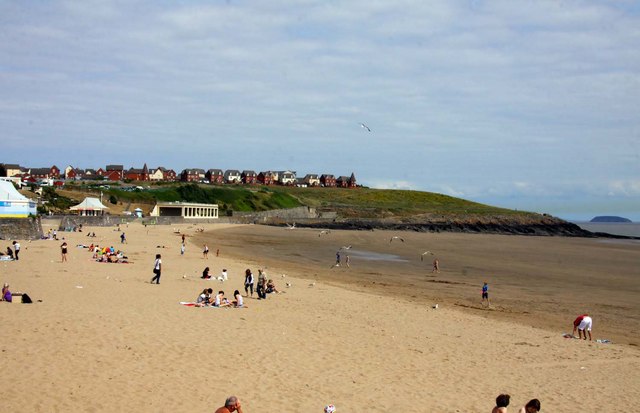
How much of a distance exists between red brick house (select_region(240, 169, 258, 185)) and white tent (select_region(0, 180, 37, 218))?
145052 mm

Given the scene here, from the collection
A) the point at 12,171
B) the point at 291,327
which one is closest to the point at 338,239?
the point at 291,327

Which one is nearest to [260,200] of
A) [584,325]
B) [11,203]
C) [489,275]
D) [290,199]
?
[290,199]

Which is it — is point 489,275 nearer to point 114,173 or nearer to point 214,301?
point 214,301

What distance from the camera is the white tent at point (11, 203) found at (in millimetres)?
42344

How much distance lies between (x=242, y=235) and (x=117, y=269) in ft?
122

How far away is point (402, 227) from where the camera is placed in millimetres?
97312

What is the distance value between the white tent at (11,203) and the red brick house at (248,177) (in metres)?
145

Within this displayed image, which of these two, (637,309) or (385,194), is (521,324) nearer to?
(637,309)

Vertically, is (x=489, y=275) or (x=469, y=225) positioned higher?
(x=469, y=225)

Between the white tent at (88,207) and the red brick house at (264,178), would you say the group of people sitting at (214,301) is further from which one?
the red brick house at (264,178)

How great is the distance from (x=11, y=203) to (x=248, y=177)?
485 ft

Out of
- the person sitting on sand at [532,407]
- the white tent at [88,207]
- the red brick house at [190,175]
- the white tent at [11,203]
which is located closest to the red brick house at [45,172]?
the red brick house at [190,175]

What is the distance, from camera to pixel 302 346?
15109 millimetres

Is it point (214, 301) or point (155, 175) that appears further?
point (155, 175)
